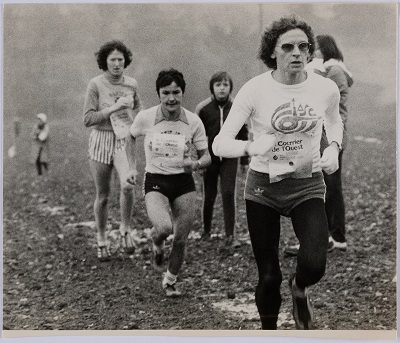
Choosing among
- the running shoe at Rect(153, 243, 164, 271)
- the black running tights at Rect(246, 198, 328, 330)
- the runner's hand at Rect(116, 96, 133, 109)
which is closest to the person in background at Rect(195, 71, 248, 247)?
the running shoe at Rect(153, 243, 164, 271)

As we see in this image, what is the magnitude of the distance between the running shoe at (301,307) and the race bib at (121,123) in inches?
52.7

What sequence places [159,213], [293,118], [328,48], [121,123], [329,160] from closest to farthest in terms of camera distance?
[329,160]
[293,118]
[159,213]
[328,48]
[121,123]

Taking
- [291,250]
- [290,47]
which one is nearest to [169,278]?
[291,250]

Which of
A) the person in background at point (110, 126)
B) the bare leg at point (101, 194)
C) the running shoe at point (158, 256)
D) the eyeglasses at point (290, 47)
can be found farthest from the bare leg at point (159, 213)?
the eyeglasses at point (290, 47)

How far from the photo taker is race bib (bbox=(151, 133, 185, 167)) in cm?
393

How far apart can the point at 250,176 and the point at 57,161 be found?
1.38m

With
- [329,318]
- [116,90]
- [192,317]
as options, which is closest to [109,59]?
[116,90]

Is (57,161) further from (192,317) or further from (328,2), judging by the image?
(328,2)

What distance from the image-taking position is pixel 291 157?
11.1 ft

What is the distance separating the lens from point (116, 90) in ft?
13.6

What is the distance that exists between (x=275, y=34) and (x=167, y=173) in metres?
0.99

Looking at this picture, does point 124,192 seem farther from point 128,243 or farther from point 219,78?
point 219,78

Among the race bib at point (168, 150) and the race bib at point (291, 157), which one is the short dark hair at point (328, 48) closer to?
the race bib at point (291, 157)

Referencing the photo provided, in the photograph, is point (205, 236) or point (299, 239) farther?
point (205, 236)
